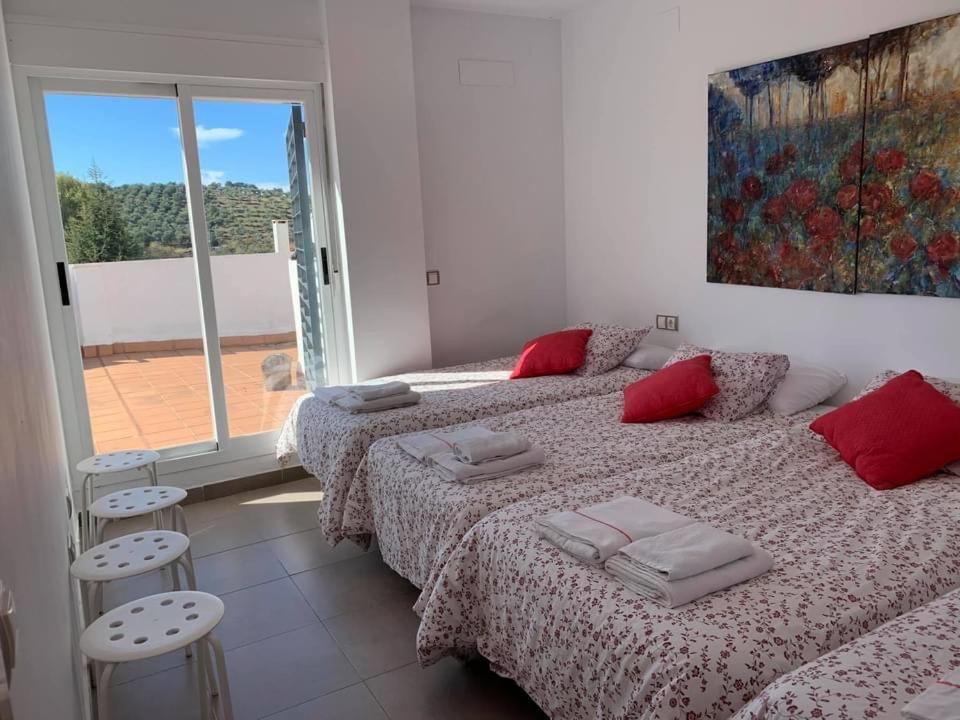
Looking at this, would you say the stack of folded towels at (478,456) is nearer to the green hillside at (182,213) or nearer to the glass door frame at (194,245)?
the glass door frame at (194,245)

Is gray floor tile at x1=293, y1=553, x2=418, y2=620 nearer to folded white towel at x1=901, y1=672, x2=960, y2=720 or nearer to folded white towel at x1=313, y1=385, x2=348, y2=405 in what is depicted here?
folded white towel at x1=313, y1=385, x2=348, y2=405

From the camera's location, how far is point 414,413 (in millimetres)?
3475

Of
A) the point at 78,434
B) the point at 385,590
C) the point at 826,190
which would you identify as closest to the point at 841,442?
the point at 826,190

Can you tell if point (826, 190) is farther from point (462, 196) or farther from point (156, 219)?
point (156, 219)

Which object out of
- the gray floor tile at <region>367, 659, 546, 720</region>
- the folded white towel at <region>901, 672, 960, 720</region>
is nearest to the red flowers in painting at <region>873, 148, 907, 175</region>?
the folded white towel at <region>901, 672, 960, 720</region>

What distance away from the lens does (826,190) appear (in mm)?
3350

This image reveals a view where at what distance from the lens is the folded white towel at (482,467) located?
2592 millimetres

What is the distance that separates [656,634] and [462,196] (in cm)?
357

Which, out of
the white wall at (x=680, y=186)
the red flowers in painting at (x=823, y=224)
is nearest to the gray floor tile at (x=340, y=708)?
the white wall at (x=680, y=186)

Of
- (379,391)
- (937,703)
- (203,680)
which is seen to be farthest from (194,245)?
(937,703)

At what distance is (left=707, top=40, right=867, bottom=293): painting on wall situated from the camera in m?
3.25

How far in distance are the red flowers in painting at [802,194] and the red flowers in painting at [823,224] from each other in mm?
45

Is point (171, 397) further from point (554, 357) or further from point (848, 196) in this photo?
point (848, 196)

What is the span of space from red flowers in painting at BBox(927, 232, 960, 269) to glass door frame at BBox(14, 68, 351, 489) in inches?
118
